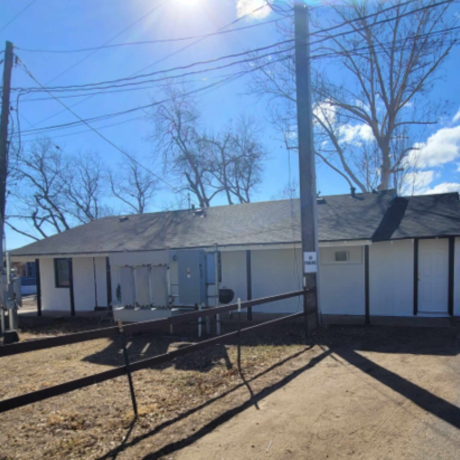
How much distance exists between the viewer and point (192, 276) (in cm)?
877

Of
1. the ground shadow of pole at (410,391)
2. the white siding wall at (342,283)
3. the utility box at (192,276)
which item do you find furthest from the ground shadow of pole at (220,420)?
the white siding wall at (342,283)

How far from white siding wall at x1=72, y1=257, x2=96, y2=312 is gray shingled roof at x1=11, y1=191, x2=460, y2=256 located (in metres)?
0.79

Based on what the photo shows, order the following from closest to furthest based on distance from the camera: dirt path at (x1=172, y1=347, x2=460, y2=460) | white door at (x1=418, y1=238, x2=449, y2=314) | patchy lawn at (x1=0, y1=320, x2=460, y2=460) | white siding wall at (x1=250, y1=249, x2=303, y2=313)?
dirt path at (x1=172, y1=347, x2=460, y2=460)
patchy lawn at (x1=0, y1=320, x2=460, y2=460)
white door at (x1=418, y1=238, x2=449, y2=314)
white siding wall at (x1=250, y1=249, x2=303, y2=313)

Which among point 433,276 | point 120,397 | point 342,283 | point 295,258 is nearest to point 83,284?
point 295,258

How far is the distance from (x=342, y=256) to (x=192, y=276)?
4.80 m

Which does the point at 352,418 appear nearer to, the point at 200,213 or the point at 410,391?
the point at 410,391

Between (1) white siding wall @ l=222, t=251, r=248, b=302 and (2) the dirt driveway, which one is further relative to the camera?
(1) white siding wall @ l=222, t=251, r=248, b=302

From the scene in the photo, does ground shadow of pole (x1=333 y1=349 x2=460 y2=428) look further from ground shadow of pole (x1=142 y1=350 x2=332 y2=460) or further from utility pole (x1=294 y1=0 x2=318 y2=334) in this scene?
utility pole (x1=294 y1=0 x2=318 y2=334)

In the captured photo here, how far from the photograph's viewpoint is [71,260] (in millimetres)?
13133

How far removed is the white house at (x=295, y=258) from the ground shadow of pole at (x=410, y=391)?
372 cm

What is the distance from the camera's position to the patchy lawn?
3426mm

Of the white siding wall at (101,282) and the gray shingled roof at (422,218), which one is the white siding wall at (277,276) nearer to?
the gray shingled roof at (422,218)

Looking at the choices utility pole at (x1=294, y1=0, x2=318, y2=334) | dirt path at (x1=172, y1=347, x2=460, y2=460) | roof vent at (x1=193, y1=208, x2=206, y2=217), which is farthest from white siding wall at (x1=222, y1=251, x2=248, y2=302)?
dirt path at (x1=172, y1=347, x2=460, y2=460)

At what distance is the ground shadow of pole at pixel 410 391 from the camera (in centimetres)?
377
